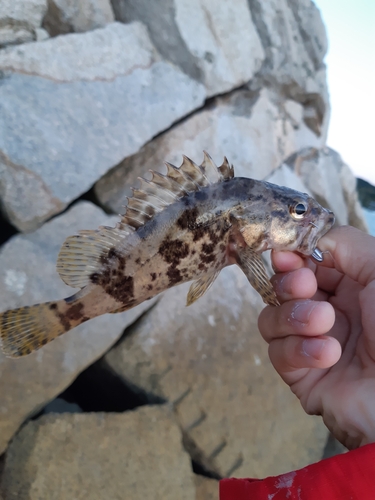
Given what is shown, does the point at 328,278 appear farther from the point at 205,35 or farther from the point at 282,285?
the point at 205,35

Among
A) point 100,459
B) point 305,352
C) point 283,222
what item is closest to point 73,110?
point 283,222

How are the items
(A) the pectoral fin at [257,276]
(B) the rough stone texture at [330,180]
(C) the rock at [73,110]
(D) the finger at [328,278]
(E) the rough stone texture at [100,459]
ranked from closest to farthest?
(A) the pectoral fin at [257,276] → (D) the finger at [328,278] → (E) the rough stone texture at [100,459] → (C) the rock at [73,110] → (B) the rough stone texture at [330,180]

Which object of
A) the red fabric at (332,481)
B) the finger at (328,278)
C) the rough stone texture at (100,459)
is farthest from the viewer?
the rough stone texture at (100,459)

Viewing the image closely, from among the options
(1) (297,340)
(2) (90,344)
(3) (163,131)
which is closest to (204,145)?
(3) (163,131)

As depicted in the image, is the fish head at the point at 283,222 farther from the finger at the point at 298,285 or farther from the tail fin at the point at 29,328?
the tail fin at the point at 29,328

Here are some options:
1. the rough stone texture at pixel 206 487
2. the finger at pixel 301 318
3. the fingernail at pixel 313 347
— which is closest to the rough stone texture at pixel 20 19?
the finger at pixel 301 318

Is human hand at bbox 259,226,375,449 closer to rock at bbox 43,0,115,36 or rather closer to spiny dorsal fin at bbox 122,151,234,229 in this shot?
spiny dorsal fin at bbox 122,151,234,229

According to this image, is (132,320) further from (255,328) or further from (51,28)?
(51,28)

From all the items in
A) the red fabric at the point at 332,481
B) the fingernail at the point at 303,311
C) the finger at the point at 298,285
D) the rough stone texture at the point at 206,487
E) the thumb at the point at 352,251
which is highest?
the thumb at the point at 352,251
